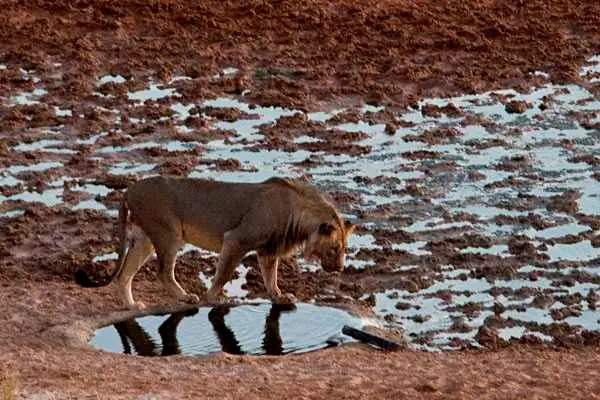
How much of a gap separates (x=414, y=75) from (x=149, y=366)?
450 inches

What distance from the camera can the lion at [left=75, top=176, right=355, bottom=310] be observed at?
1544 centimetres

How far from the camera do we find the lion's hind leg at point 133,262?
1549 cm

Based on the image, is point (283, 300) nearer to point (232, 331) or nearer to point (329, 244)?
point (329, 244)

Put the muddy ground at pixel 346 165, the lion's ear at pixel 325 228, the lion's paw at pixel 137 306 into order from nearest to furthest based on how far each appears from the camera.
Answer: the muddy ground at pixel 346 165
the lion's ear at pixel 325 228
the lion's paw at pixel 137 306

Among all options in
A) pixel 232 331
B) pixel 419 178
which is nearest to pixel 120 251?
pixel 232 331

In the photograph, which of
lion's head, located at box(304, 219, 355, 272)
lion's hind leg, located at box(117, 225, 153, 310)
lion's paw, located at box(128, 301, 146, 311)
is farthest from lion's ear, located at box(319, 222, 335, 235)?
lion's paw, located at box(128, 301, 146, 311)

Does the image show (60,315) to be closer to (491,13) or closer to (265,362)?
(265,362)

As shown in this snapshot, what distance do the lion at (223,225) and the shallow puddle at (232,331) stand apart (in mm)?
261

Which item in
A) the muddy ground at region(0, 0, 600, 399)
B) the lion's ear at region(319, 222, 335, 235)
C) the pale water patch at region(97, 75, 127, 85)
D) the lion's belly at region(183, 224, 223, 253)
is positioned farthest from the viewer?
the pale water patch at region(97, 75, 127, 85)

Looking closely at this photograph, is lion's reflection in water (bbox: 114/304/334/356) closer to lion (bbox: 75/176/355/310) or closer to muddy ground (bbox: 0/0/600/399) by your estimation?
lion (bbox: 75/176/355/310)

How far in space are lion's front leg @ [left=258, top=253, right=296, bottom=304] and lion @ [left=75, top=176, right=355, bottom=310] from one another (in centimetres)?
1

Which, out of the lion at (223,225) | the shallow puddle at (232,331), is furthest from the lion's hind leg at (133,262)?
the shallow puddle at (232,331)

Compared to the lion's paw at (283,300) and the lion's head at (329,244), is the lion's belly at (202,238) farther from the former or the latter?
the lion's head at (329,244)

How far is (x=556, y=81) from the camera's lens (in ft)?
79.3
